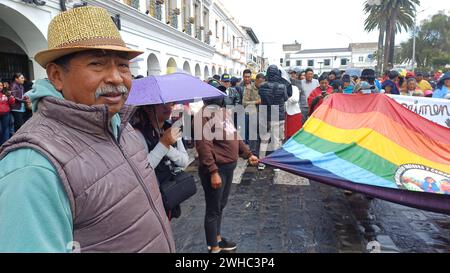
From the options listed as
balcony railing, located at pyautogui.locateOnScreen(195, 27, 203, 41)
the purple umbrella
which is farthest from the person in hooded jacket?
balcony railing, located at pyautogui.locateOnScreen(195, 27, 203, 41)

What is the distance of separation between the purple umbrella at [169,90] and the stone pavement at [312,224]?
175cm

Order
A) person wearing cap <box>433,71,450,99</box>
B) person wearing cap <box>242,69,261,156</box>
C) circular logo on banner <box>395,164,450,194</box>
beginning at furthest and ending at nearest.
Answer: person wearing cap <box>242,69,261,156</box> → person wearing cap <box>433,71,450,99</box> → circular logo on banner <box>395,164,450,194</box>

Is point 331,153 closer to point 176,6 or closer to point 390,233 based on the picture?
point 390,233

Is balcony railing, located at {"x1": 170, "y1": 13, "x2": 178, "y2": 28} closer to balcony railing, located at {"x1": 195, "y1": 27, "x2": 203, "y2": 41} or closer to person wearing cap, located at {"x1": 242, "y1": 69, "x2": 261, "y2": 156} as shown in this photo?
balcony railing, located at {"x1": 195, "y1": 27, "x2": 203, "y2": 41}

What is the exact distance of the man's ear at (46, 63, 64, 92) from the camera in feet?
4.18

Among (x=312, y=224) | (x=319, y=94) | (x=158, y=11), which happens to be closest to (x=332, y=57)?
(x=158, y=11)

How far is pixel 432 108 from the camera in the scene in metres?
5.22

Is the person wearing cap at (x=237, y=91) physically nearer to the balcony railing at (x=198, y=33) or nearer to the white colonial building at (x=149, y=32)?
the white colonial building at (x=149, y=32)

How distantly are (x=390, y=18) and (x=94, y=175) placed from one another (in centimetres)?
3874

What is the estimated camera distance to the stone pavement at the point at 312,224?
3678 mm

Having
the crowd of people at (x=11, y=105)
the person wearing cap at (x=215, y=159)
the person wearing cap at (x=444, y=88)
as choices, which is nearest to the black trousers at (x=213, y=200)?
the person wearing cap at (x=215, y=159)

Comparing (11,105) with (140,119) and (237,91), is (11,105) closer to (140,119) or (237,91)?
(237,91)

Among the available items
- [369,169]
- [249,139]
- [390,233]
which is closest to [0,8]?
[249,139]

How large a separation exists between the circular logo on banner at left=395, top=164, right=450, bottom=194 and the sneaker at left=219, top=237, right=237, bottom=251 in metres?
1.83
